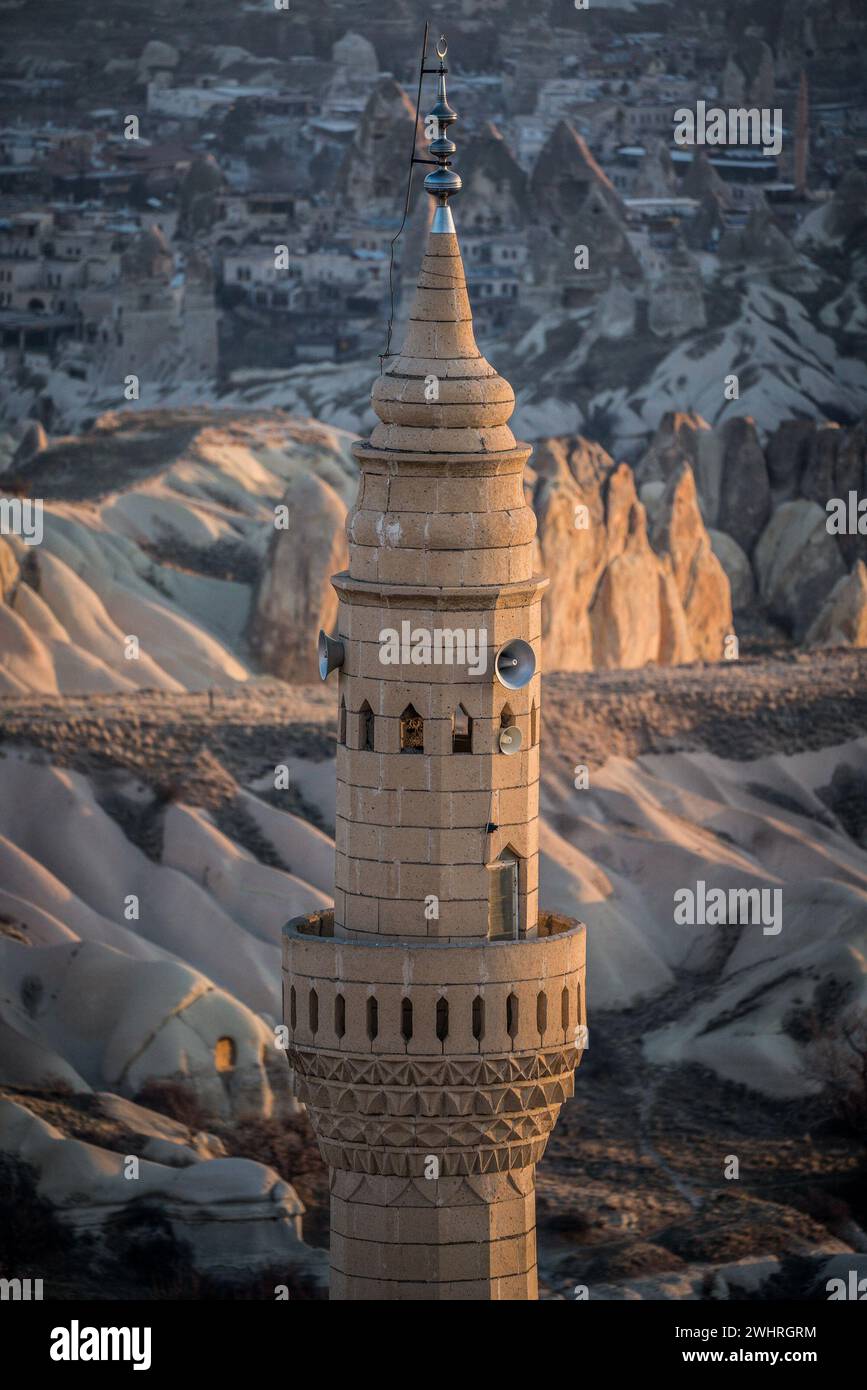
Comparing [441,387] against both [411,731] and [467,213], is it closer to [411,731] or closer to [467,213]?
[411,731]

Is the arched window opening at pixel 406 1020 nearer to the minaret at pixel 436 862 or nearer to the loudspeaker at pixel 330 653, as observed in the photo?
the minaret at pixel 436 862

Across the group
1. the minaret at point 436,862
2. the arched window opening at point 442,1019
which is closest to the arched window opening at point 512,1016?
the minaret at point 436,862

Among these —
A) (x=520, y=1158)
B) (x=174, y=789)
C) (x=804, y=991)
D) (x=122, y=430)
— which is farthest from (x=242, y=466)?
(x=520, y=1158)

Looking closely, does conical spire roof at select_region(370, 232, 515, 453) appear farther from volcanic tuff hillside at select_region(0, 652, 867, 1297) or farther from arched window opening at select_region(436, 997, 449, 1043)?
volcanic tuff hillside at select_region(0, 652, 867, 1297)

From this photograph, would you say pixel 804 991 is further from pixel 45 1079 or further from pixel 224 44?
pixel 224 44

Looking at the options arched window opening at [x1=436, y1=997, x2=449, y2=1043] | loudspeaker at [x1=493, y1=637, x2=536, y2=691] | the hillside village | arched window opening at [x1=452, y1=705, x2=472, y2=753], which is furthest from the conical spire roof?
the hillside village
